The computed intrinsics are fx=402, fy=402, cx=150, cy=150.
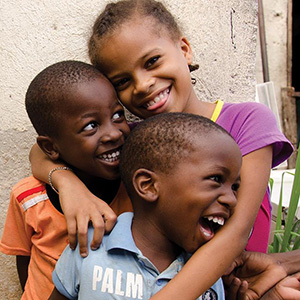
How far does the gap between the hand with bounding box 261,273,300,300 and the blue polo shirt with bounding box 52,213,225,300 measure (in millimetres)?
379

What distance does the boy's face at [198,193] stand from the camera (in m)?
1.35

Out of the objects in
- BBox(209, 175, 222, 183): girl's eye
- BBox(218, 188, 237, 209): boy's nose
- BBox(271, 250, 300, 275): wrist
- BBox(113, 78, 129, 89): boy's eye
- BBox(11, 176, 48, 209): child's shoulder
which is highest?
BBox(113, 78, 129, 89): boy's eye

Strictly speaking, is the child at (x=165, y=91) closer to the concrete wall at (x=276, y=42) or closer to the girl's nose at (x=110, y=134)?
the girl's nose at (x=110, y=134)

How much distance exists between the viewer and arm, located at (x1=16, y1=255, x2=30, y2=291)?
198 cm

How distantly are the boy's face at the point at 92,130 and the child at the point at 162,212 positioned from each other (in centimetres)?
18

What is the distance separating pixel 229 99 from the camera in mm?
2420

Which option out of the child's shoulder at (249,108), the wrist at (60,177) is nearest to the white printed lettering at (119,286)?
the wrist at (60,177)

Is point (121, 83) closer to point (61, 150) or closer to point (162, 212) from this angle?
point (61, 150)

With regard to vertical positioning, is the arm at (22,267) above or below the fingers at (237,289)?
below

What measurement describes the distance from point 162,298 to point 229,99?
1452 mm

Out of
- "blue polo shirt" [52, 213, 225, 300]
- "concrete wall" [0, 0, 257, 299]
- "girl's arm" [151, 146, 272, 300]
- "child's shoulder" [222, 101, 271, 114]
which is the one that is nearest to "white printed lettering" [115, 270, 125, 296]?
"blue polo shirt" [52, 213, 225, 300]

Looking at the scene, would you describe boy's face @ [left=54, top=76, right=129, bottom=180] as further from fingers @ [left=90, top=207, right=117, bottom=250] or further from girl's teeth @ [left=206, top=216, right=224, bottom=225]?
girl's teeth @ [left=206, top=216, right=224, bottom=225]

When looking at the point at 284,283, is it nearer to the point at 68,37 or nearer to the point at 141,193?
the point at 141,193

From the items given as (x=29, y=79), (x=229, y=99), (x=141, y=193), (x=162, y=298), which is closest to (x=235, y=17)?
(x=229, y=99)
